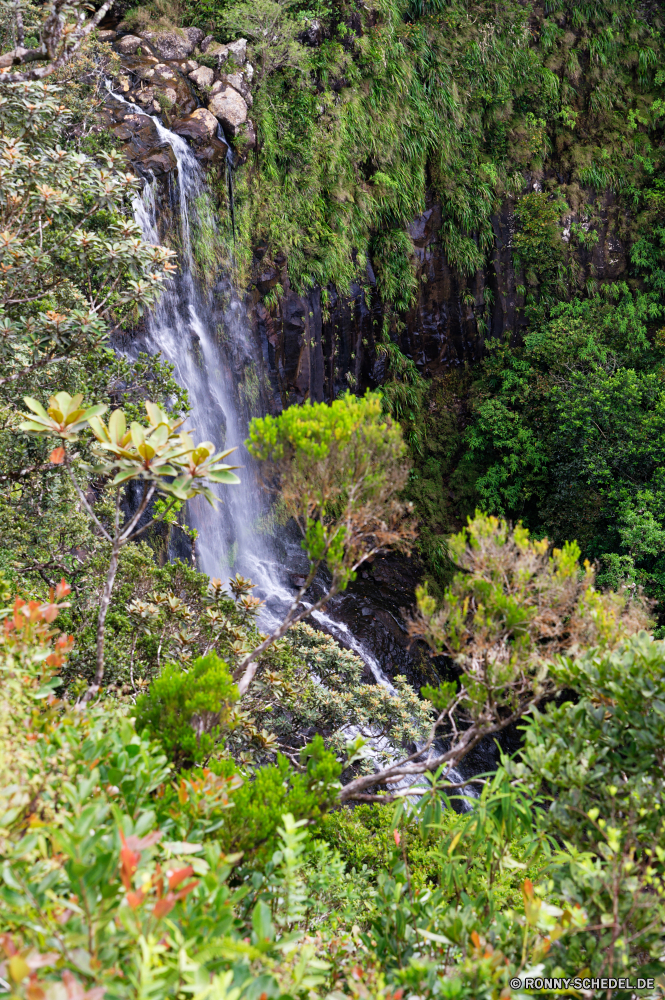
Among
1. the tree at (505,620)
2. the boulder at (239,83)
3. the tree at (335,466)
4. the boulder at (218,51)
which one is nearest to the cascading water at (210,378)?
the boulder at (239,83)

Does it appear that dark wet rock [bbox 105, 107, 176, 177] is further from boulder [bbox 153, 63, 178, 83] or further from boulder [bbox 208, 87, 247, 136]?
boulder [bbox 208, 87, 247, 136]

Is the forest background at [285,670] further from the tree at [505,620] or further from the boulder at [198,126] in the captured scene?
the boulder at [198,126]

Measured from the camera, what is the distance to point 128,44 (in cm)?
868

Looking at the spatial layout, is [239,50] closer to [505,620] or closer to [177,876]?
[505,620]

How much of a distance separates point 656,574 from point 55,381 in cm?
934

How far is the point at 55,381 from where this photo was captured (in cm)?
418

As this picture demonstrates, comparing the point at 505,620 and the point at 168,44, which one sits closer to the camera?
the point at 505,620

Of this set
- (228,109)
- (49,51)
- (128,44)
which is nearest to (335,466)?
(49,51)

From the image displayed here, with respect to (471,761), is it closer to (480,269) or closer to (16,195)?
(16,195)

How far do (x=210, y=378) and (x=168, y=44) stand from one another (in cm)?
508

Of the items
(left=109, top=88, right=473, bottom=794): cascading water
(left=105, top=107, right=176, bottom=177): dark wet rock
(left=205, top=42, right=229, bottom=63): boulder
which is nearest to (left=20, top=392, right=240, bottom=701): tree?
(left=109, top=88, right=473, bottom=794): cascading water

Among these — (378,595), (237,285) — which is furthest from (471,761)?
(237,285)

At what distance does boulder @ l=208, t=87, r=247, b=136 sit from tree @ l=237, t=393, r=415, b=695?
26.7 feet

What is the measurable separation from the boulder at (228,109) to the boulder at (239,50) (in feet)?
2.18
